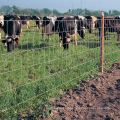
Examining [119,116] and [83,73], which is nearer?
[119,116]

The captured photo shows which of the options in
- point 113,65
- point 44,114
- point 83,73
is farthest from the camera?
point 113,65

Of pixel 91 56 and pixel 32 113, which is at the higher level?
pixel 91 56

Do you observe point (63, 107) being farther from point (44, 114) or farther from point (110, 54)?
point (110, 54)

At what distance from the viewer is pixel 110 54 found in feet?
26.2

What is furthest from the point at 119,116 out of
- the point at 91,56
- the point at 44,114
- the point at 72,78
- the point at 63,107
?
the point at 91,56

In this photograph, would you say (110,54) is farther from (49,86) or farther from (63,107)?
(63,107)

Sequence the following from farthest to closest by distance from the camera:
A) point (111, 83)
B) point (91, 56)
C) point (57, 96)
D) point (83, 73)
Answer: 1. point (91, 56)
2. point (83, 73)
3. point (111, 83)
4. point (57, 96)

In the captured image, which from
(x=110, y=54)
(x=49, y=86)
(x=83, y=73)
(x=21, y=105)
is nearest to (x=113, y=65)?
(x=110, y=54)

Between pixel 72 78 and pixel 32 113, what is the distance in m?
2.07

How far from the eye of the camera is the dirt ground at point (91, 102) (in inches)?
144

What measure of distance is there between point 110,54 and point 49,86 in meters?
4.04

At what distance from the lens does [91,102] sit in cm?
426

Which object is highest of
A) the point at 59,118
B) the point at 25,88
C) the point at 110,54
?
the point at 110,54

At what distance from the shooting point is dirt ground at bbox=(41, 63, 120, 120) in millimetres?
3662
